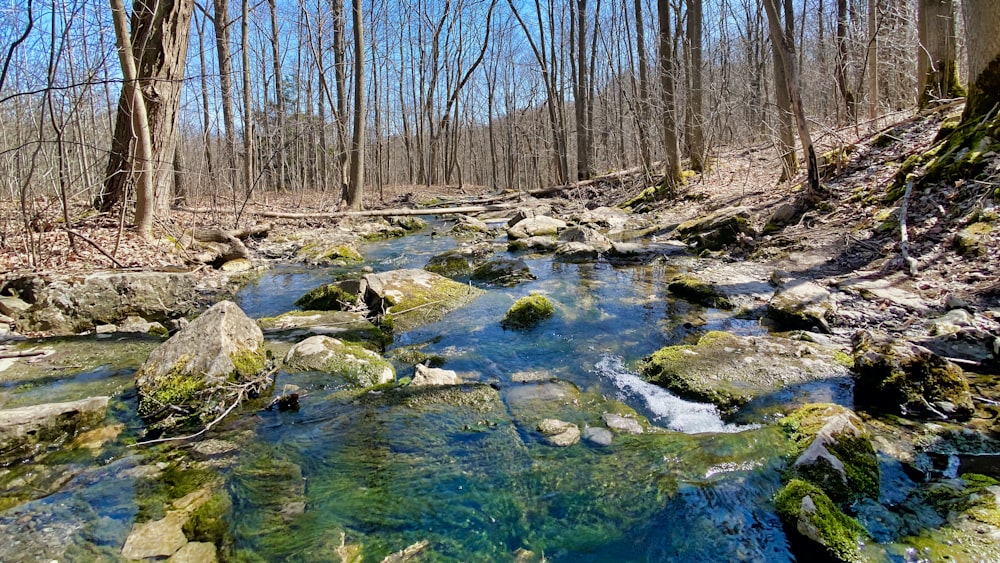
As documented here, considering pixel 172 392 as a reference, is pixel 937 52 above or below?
above

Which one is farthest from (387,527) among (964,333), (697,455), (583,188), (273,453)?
(583,188)

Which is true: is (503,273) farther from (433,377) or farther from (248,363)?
(248,363)

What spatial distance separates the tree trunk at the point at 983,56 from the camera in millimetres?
6570

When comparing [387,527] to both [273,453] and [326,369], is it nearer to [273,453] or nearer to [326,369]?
[273,453]

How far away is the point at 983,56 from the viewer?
668 cm

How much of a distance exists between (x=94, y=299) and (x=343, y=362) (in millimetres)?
3656

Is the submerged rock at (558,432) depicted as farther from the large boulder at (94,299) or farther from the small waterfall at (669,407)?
the large boulder at (94,299)

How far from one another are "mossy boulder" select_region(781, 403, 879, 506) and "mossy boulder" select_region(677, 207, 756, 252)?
6425 millimetres

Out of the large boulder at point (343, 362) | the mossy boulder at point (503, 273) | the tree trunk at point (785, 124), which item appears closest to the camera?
the large boulder at point (343, 362)

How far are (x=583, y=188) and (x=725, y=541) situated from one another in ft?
60.4

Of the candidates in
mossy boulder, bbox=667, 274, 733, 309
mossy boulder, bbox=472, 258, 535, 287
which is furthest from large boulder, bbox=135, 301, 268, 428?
mossy boulder, bbox=667, 274, 733, 309

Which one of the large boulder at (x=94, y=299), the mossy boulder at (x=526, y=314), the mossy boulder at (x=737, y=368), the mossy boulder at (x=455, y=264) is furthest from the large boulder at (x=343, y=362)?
the mossy boulder at (x=455, y=264)

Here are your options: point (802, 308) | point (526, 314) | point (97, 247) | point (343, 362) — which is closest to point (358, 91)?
point (97, 247)

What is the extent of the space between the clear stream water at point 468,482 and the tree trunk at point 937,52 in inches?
363
